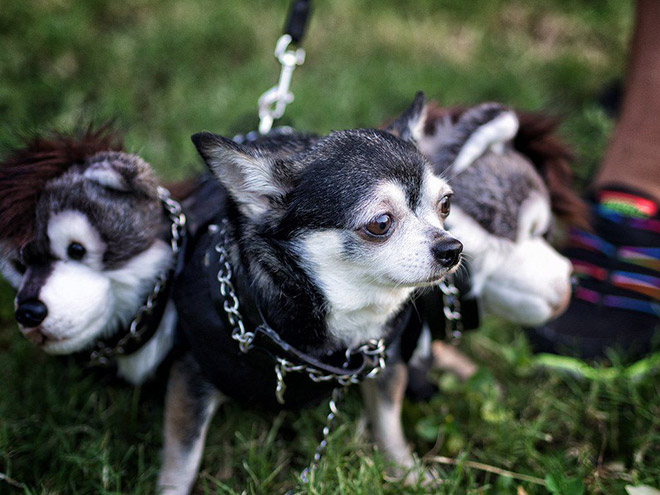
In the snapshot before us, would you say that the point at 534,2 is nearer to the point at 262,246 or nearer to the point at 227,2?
the point at 227,2

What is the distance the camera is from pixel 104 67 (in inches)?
157

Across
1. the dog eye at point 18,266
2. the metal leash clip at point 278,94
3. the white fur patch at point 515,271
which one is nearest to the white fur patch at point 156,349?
the dog eye at point 18,266

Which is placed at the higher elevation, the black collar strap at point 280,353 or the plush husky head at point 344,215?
the plush husky head at point 344,215

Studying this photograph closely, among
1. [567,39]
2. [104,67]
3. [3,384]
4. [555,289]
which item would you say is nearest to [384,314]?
[555,289]

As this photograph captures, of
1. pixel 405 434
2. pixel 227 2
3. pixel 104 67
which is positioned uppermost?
pixel 227 2

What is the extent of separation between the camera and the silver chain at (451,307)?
2100 mm

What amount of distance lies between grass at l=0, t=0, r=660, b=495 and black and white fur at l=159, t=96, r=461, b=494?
0.36m

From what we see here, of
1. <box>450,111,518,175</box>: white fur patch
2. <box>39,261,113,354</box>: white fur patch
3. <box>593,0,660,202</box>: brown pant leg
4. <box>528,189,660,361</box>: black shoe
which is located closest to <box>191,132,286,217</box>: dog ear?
<box>39,261,113,354</box>: white fur patch

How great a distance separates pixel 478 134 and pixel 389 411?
3.43 ft

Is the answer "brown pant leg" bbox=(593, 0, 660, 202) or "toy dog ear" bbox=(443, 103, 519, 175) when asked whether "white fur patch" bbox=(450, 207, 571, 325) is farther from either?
"brown pant leg" bbox=(593, 0, 660, 202)

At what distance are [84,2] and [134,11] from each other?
0.35 m

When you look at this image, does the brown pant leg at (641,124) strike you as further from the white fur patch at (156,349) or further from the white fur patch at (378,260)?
the white fur patch at (156,349)

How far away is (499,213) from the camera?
7.05ft

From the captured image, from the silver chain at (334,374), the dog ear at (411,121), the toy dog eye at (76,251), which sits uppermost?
the dog ear at (411,121)
